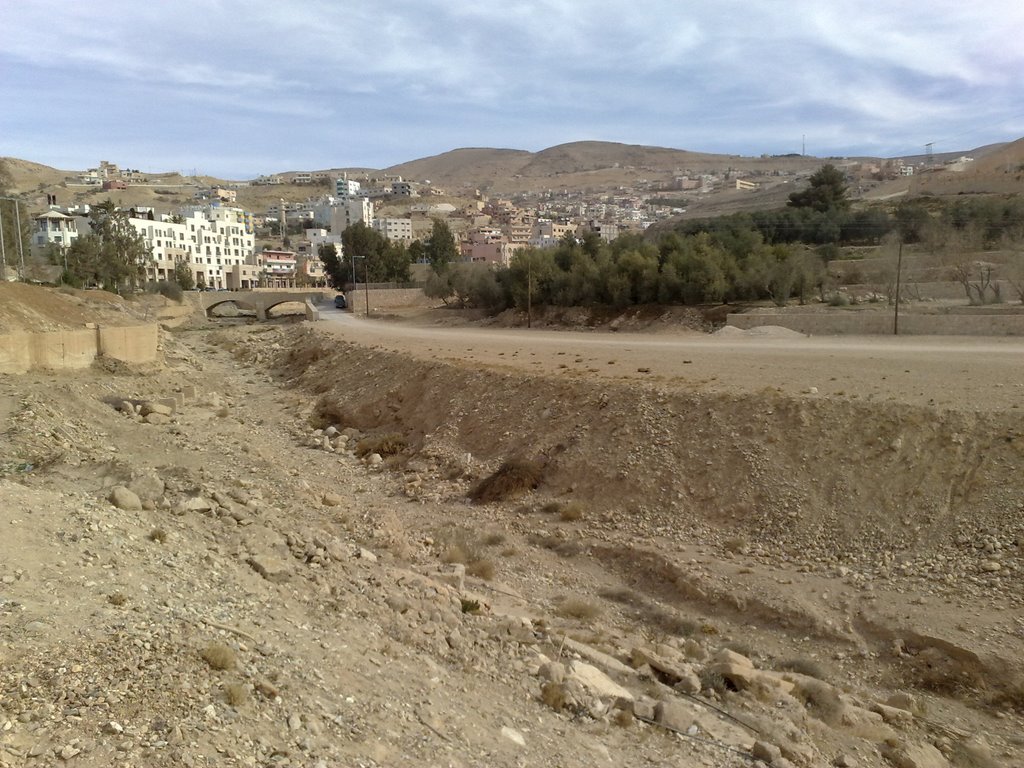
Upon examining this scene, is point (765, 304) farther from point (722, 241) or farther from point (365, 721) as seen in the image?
point (365, 721)

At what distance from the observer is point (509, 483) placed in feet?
54.2

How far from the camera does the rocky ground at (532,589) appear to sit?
20.0 feet

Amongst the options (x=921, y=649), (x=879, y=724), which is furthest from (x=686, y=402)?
(x=879, y=724)

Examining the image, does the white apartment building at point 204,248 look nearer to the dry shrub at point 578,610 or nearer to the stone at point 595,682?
the dry shrub at point 578,610

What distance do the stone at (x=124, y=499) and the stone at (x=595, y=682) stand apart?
6.56m

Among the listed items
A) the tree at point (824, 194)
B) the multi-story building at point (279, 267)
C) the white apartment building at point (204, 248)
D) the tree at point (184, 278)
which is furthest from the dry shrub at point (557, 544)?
the multi-story building at point (279, 267)

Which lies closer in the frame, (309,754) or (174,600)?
(309,754)

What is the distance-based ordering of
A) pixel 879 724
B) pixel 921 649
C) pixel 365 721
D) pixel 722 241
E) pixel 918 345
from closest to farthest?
pixel 365 721 < pixel 879 724 < pixel 921 649 < pixel 918 345 < pixel 722 241

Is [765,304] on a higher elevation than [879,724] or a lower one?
higher

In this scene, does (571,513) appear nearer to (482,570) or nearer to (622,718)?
(482,570)

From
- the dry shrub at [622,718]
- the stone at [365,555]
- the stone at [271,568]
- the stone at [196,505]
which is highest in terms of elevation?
the stone at [196,505]

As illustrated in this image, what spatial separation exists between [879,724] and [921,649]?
6.71ft

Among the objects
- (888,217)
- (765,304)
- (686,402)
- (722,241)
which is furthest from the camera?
(888,217)

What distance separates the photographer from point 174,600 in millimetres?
7559
